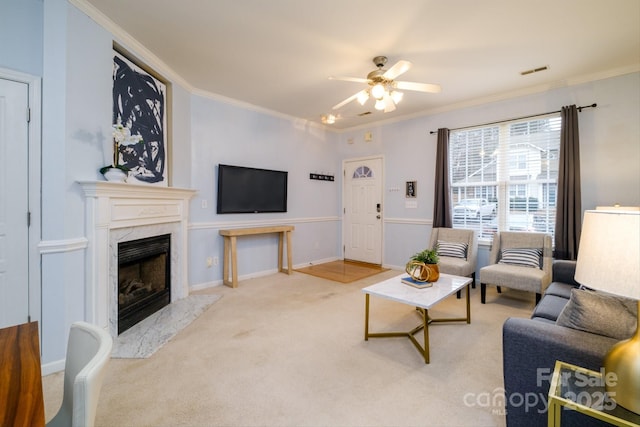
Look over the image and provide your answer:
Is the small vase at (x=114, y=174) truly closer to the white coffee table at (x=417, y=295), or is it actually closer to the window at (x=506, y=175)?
the white coffee table at (x=417, y=295)

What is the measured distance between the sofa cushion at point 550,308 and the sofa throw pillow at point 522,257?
3.62 feet

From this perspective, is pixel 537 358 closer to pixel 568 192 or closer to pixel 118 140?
pixel 568 192

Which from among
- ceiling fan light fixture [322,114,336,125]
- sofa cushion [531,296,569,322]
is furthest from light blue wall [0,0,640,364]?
sofa cushion [531,296,569,322]

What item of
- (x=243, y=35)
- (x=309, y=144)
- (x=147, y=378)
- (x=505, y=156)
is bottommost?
(x=147, y=378)

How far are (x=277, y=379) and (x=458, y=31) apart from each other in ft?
10.6

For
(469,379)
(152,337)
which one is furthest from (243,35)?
(469,379)

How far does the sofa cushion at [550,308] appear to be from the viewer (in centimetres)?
212

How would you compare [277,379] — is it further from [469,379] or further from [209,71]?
[209,71]

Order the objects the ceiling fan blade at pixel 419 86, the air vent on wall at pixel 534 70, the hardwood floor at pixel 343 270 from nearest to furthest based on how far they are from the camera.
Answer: the ceiling fan blade at pixel 419 86
the air vent on wall at pixel 534 70
the hardwood floor at pixel 343 270

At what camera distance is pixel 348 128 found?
19.3 feet

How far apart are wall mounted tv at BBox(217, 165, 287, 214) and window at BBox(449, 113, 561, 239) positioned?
2811 mm

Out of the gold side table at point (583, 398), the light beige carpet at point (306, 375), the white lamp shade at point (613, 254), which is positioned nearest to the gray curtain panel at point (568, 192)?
the light beige carpet at point (306, 375)

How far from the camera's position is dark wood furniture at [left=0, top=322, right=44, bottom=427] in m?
0.69

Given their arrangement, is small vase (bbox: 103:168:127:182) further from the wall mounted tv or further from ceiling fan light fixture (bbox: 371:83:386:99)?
ceiling fan light fixture (bbox: 371:83:386:99)
